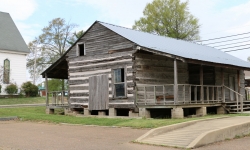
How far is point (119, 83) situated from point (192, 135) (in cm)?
879

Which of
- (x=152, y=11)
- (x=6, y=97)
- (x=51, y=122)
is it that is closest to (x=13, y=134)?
(x=51, y=122)

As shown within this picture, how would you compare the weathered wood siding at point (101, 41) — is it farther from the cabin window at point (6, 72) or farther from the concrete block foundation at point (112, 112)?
the cabin window at point (6, 72)

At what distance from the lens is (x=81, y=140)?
12.0 meters

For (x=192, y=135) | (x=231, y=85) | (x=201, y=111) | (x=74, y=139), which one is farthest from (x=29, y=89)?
(x=192, y=135)

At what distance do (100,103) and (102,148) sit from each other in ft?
34.4

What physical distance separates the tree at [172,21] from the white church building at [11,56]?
20.5m

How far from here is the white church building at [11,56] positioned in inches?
1560

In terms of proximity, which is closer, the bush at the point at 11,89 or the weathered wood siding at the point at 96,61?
the weathered wood siding at the point at 96,61

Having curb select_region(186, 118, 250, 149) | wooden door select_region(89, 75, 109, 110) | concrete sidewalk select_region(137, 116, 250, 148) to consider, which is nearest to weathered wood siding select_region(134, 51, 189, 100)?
wooden door select_region(89, 75, 109, 110)

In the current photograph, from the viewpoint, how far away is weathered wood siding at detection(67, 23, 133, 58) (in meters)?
20.0

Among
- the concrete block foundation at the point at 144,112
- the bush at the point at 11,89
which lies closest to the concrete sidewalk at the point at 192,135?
the concrete block foundation at the point at 144,112

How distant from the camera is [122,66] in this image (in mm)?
19719

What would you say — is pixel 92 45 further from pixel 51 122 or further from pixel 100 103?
pixel 51 122

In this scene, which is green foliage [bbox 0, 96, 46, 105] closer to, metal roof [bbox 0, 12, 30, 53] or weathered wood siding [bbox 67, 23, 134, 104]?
metal roof [bbox 0, 12, 30, 53]
